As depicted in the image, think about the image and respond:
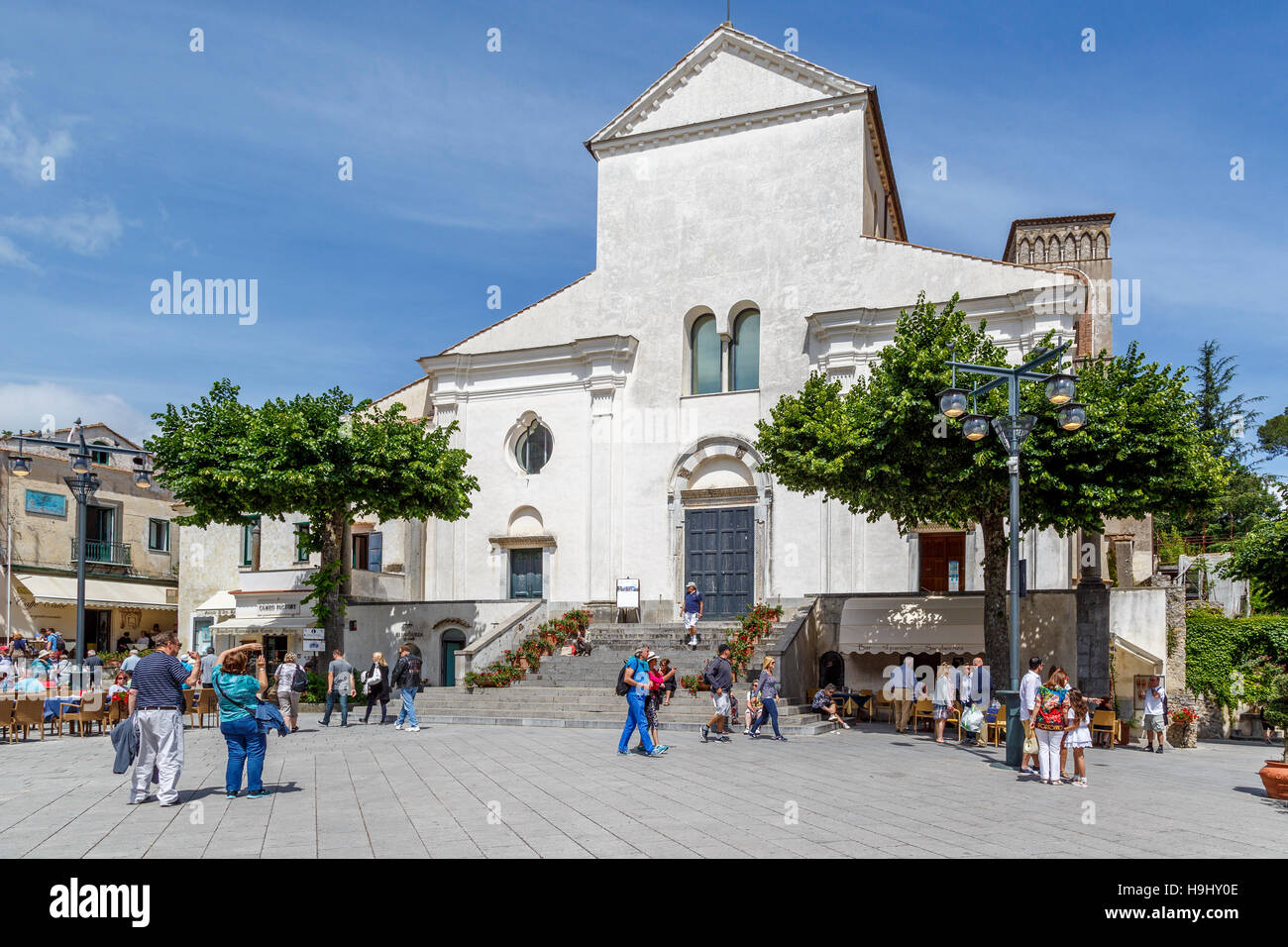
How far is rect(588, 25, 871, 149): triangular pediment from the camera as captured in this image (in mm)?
28969

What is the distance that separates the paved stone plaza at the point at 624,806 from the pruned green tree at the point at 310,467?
7948 mm

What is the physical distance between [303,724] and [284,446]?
6387mm

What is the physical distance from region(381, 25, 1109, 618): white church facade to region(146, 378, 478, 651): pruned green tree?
436 centimetres

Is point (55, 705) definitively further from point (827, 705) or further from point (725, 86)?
point (725, 86)

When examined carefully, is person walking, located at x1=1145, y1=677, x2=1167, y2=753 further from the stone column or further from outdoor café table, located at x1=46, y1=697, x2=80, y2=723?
outdoor café table, located at x1=46, y1=697, x2=80, y2=723

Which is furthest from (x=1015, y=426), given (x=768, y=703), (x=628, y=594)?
(x=628, y=594)

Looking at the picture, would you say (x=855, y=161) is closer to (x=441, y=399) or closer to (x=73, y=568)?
(x=441, y=399)

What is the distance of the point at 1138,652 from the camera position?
75.6 ft

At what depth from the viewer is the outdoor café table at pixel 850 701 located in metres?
22.0

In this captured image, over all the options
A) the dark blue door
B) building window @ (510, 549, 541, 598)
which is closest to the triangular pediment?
the dark blue door

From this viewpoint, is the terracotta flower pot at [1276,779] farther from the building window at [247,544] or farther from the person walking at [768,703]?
the building window at [247,544]

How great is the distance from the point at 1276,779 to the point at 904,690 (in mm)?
8891

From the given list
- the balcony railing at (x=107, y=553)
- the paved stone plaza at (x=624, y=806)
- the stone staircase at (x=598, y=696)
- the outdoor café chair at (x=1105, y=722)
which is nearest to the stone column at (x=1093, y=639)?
the outdoor café chair at (x=1105, y=722)
